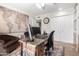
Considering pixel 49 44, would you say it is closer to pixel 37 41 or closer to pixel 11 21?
pixel 37 41

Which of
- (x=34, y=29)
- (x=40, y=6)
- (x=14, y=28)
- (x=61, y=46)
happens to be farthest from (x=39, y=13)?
(x=61, y=46)

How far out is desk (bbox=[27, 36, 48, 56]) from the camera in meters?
1.54

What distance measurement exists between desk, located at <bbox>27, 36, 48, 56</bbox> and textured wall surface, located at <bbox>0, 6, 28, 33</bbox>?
0.73 feet

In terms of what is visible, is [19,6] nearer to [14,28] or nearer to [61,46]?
[14,28]

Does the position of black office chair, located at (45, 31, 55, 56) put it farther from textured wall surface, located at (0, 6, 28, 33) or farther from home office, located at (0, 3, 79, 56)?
textured wall surface, located at (0, 6, 28, 33)

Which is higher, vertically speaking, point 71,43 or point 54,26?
point 54,26

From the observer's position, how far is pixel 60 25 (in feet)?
5.14

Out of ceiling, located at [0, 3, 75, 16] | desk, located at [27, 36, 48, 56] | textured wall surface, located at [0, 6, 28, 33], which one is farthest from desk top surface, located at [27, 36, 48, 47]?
ceiling, located at [0, 3, 75, 16]

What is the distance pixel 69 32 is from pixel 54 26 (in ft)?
0.68

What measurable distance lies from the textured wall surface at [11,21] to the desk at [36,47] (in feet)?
0.73

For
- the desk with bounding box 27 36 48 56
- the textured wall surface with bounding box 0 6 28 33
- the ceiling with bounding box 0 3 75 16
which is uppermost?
the ceiling with bounding box 0 3 75 16

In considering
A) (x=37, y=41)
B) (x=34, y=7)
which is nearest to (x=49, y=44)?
(x=37, y=41)

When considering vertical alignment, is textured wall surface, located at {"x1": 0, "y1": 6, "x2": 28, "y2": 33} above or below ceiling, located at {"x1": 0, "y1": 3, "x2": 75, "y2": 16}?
below

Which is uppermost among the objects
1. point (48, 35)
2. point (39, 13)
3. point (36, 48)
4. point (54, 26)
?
point (39, 13)
